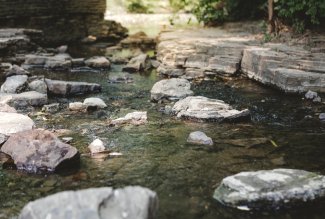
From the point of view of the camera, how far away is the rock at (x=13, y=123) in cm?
540

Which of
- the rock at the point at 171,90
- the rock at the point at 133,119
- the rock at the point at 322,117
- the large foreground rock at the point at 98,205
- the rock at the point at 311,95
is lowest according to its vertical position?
the rock at the point at 133,119

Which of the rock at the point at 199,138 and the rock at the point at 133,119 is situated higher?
the rock at the point at 199,138

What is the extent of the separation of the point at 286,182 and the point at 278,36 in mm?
6977

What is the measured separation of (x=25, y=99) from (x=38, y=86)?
84 cm

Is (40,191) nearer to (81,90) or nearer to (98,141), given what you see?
(98,141)

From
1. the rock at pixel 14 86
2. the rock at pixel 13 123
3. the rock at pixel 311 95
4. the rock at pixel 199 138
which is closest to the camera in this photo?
the rock at pixel 199 138

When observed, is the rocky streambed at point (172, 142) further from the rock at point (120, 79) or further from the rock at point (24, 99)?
the rock at point (120, 79)

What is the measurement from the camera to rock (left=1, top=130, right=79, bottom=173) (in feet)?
14.8

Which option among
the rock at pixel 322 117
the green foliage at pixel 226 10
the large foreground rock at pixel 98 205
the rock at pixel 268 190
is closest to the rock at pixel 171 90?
the rock at pixel 322 117

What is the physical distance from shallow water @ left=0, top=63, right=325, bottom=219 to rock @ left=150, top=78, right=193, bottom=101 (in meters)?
0.24

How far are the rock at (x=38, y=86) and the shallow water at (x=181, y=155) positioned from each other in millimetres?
627

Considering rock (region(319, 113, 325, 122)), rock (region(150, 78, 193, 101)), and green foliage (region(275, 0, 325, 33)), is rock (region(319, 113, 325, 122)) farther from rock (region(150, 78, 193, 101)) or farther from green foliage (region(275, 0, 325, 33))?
green foliage (region(275, 0, 325, 33))

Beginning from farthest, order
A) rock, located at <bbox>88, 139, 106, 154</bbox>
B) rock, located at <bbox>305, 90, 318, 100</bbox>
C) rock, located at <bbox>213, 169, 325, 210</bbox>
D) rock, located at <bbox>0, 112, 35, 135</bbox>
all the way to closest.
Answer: rock, located at <bbox>305, 90, 318, 100</bbox> < rock, located at <bbox>0, 112, 35, 135</bbox> < rock, located at <bbox>88, 139, 106, 154</bbox> < rock, located at <bbox>213, 169, 325, 210</bbox>

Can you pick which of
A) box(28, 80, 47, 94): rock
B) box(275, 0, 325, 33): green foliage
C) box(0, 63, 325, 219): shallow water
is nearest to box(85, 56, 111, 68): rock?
box(28, 80, 47, 94): rock
